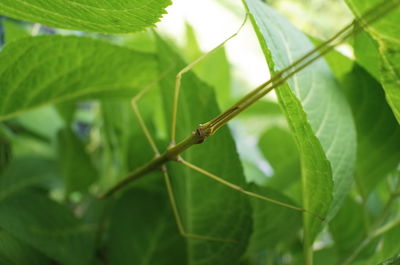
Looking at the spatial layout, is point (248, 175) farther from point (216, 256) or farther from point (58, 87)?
point (58, 87)

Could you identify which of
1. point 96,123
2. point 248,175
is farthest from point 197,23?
point 248,175

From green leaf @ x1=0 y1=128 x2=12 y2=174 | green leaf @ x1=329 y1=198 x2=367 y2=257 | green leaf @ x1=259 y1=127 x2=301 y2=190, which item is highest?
green leaf @ x1=0 y1=128 x2=12 y2=174

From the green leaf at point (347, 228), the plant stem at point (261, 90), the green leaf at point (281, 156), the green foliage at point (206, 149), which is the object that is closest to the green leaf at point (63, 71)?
the green foliage at point (206, 149)

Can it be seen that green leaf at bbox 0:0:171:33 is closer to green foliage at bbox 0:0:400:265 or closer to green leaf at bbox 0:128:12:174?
green foliage at bbox 0:0:400:265

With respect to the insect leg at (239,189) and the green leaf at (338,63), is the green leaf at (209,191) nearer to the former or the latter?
the insect leg at (239,189)

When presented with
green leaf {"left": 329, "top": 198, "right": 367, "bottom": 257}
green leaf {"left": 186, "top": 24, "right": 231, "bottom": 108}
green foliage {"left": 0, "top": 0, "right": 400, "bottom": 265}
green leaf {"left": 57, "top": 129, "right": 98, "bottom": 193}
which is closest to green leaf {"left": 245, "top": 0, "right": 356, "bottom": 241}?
green foliage {"left": 0, "top": 0, "right": 400, "bottom": 265}

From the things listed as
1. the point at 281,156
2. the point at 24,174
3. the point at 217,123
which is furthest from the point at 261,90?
the point at 24,174

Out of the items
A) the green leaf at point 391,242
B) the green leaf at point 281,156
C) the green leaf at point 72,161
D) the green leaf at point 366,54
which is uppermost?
the green leaf at point 366,54

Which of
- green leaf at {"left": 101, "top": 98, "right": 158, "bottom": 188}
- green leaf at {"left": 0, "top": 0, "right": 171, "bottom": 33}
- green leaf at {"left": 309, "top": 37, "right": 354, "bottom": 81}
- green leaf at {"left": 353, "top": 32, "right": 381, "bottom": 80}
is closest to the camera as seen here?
green leaf at {"left": 0, "top": 0, "right": 171, "bottom": 33}
